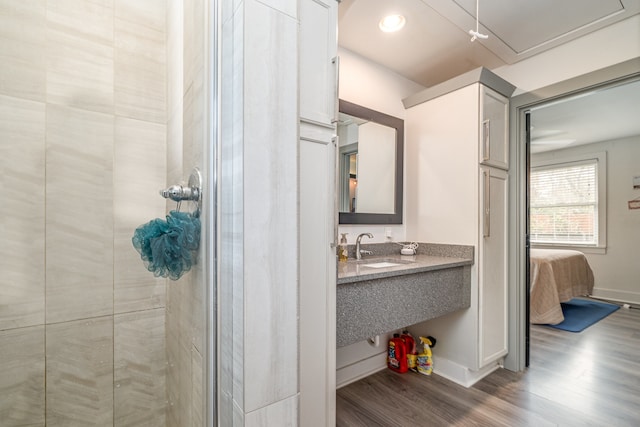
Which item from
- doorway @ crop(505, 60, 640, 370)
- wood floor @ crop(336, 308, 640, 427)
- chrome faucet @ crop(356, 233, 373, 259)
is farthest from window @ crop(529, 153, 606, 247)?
chrome faucet @ crop(356, 233, 373, 259)

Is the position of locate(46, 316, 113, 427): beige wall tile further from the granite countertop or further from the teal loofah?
the granite countertop

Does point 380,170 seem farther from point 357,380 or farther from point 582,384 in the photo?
point 582,384

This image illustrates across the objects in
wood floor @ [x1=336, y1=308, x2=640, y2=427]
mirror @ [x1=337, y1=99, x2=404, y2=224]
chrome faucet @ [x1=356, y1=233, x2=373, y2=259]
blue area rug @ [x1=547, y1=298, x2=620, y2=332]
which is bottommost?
blue area rug @ [x1=547, y1=298, x2=620, y2=332]

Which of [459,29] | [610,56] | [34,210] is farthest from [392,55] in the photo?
[34,210]

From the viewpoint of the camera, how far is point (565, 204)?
191 inches

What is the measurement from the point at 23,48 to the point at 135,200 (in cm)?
60

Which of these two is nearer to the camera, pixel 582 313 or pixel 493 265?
pixel 493 265

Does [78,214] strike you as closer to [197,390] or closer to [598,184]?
[197,390]

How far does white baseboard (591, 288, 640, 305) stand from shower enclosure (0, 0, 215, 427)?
18.6 ft

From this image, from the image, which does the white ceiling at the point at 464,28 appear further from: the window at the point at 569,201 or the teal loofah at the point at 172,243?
the window at the point at 569,201

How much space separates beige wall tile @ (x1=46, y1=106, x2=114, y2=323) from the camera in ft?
3.40

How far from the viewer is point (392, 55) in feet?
7.20

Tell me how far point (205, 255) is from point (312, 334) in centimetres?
65

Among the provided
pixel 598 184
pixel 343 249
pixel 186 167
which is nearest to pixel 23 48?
pixel 186 167
